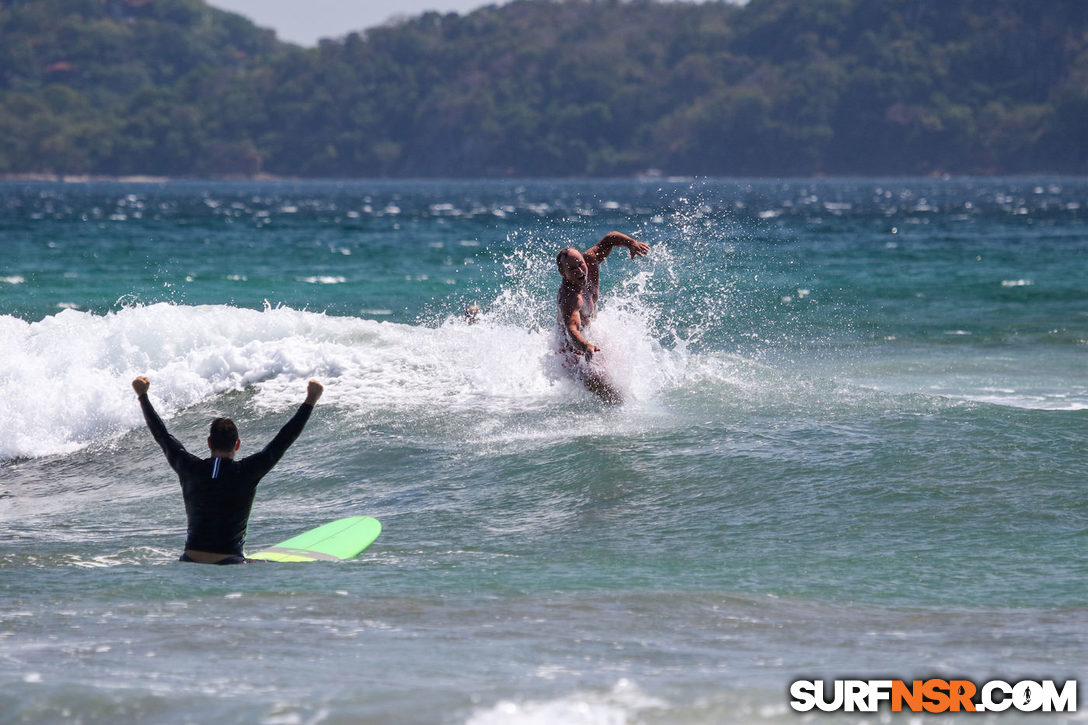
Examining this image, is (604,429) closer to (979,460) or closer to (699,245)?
(979,460)

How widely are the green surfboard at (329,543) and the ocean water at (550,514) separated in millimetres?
197

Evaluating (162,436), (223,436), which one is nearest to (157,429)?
(162,436)

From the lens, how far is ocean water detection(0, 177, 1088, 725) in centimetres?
557

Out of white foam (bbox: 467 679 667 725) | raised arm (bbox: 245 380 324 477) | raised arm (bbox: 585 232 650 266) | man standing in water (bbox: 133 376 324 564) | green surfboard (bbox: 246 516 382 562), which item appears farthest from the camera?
raised arm (bbox: 585 232 650 266)

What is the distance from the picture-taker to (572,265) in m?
11.5

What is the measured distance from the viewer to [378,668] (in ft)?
18.6

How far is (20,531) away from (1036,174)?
172m

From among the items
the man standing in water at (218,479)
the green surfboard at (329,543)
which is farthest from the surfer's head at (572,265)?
the man standing in water at (218,479)

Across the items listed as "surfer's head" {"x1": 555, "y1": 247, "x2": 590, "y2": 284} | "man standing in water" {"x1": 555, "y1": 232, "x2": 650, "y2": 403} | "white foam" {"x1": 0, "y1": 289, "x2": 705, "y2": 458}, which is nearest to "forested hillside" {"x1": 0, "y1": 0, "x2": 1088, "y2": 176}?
"white foam" {"x1": 0, "y1": 289, "x2": 705, "y2": 458}

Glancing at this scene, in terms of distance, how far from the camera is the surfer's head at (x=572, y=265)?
11391 mm

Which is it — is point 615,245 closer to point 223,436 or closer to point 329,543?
point 329,543

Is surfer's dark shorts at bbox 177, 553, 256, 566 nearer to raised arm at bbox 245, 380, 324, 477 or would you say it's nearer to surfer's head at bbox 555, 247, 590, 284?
raised arm at bbox 245, 380, 324, 477

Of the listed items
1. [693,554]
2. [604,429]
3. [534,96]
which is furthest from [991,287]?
[534,96]

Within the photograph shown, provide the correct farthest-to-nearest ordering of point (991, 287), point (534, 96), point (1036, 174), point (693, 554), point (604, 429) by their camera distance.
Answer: point (534, 96)
point (1036, 174)
point (991, 287)
point (604, 429)
point (693, 554)
